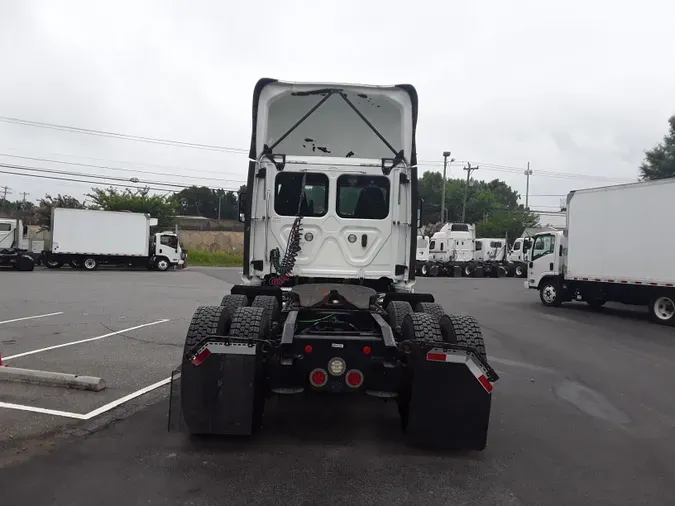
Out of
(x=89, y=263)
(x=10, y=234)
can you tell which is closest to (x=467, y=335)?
(x=89, y=263)

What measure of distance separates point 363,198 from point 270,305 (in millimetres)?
1931

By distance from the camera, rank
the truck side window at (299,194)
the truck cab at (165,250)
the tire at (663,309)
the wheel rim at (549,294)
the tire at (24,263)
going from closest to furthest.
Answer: the truck side window at (299,194), the tire at (663,309), the wheel rim at (549,294), the tire at (24,263), the truck cab at (165,250)

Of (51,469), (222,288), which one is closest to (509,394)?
(51,469)

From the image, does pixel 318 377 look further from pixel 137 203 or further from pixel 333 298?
pixel 137 203

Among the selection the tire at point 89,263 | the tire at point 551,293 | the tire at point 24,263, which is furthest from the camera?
the tire at point 89,263

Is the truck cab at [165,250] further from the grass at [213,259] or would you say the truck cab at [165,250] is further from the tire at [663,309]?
the tire at [663,309]

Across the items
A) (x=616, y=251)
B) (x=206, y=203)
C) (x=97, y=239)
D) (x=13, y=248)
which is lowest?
(x=13, y=248)

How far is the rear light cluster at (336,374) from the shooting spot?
14.9 ft

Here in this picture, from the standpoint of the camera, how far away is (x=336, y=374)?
180 inches

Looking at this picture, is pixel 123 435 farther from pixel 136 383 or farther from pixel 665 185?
pixel 665 185

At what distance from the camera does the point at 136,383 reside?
671 centimetres

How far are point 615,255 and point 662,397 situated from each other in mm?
9138

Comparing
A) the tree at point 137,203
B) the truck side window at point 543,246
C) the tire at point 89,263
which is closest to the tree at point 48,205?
the tree at point 137,203

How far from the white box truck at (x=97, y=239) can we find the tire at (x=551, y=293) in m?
23.9
